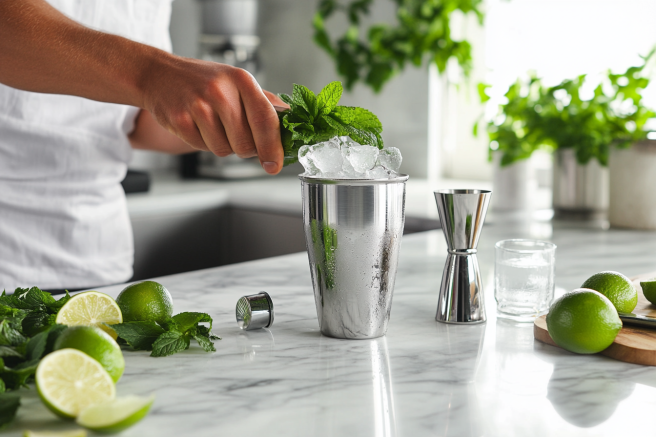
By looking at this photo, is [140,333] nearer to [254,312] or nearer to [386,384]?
[254,312]

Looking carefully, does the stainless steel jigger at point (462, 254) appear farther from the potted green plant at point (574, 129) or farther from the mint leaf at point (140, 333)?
the potted green plant at point (574, 129)

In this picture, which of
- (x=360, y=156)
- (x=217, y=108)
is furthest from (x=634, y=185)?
(x=217, y=108)

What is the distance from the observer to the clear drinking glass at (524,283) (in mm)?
945

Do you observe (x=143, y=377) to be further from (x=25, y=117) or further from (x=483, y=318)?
(x=25, y=117)

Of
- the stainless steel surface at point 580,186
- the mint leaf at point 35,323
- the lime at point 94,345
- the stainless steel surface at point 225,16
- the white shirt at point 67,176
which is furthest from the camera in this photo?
the stainless steel surface at point 225,16

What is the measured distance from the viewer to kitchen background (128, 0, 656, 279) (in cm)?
212

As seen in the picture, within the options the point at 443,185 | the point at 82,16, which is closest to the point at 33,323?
the point at 82,16

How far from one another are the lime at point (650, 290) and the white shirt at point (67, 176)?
1.06 m

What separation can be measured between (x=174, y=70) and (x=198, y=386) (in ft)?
1.33

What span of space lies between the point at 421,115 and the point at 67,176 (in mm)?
1537

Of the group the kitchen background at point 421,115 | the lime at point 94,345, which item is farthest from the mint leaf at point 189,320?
the kitchen background at point 421,115

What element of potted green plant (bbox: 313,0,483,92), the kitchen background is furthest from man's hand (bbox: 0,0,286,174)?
potted green plant (bbox: 313,0,483,92)

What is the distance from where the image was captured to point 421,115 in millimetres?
2602

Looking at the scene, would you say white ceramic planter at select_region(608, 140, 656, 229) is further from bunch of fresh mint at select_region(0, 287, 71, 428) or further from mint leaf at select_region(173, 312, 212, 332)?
bunch of fresh mint at select_region(0, 287, 71, 428)
